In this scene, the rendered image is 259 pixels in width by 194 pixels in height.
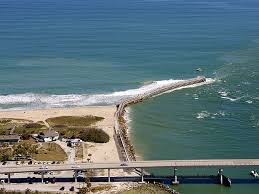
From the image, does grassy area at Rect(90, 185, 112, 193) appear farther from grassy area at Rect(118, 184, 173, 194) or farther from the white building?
the white building

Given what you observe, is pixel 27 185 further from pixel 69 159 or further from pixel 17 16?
pixel 17 16

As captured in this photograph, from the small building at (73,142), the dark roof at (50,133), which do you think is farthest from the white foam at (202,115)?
the dark roof at (50,133)

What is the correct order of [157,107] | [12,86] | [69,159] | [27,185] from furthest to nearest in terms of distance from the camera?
[12,86] → [157,107] → [69,159] → [27,185]

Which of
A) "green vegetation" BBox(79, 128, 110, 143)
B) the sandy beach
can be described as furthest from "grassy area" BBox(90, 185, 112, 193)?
"green vegetation" BBox(79, 128, 110, 143)

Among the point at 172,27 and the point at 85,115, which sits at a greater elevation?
the point at 172,27

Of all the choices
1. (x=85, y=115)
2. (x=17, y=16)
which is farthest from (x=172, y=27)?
(x=85, y=115)

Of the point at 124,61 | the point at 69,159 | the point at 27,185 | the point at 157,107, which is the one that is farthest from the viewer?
the point at 124,61

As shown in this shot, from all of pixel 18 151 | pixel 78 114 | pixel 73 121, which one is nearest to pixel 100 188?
pixel 18 151

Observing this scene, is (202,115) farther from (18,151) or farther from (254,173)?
(18,151)
